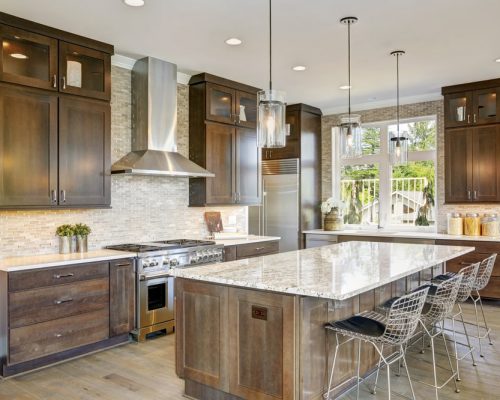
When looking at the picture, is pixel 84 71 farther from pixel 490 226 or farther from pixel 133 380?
pixel 490 226

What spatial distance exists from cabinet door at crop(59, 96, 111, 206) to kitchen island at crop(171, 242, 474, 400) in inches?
65.7

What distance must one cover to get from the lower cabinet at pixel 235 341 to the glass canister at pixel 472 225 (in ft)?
14.7

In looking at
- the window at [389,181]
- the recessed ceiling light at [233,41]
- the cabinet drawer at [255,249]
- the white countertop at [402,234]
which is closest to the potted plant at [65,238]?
the cabinet drawer at [255,249]

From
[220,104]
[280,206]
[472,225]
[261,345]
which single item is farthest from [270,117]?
[280,206]

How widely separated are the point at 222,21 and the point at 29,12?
5.16 ft

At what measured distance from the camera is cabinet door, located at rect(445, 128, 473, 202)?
6.03 m

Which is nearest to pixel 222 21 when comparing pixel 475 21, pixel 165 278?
pixel 475 21

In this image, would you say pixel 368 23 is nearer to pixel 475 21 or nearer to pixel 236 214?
pixel 475 21

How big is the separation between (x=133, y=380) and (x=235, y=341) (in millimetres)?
1118

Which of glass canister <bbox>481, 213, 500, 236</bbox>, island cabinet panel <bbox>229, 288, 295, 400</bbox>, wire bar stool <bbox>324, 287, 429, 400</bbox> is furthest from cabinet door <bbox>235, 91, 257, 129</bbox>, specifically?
wire bar stool <bbox>324, 287, 429, 400</bbox>

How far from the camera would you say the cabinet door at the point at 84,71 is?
4.02m

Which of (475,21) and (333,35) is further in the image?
(333,35)

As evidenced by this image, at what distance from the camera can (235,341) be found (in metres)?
2.70

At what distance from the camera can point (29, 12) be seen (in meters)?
Answer: 3.58
